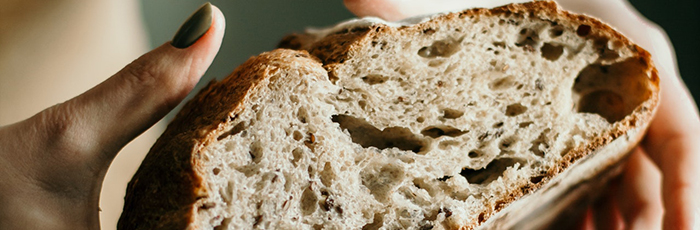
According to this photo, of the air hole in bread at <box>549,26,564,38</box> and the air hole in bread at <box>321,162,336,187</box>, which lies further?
the air hole in bread at <box>549,26,564,38</box>

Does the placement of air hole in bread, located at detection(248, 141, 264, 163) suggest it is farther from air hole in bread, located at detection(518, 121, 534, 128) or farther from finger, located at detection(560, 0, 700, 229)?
finger, located at detection(560, 0, 700, 229)

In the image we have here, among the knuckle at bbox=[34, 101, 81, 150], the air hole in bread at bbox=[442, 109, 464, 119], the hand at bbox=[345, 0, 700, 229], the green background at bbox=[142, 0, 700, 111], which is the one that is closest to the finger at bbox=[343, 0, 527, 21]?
the hand at bbox=[345, 0, 700, 229]

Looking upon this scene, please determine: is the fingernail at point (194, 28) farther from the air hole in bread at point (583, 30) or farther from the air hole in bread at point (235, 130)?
the air hole in bread at point (583, 30)

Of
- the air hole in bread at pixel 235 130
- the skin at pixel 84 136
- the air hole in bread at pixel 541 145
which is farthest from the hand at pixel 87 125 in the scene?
the air hole in bread at pixel 541 145

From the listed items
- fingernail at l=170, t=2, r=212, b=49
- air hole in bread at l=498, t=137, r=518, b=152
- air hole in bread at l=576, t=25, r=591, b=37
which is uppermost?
fingernail at l=170, t=2, r=212, b=49

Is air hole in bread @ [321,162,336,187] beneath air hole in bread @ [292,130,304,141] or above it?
beneath

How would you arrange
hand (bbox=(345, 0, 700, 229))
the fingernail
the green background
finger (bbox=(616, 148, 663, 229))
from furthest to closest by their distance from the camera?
the green background → finger (bbox=(616, 148, 663, 229)) → hand (bbox=(345, 0, 700, 229)) → the fingernail

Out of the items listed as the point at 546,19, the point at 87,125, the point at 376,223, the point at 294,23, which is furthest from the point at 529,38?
the point at 294,23

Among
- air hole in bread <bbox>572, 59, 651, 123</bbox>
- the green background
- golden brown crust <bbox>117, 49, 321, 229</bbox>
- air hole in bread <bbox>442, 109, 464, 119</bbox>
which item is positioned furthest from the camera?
the green background

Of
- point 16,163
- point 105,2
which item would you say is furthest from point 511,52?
point 105,2
